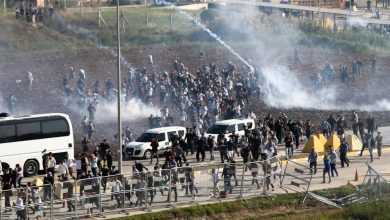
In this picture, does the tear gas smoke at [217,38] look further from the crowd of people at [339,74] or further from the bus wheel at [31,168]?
the bus wheel at [31,168]

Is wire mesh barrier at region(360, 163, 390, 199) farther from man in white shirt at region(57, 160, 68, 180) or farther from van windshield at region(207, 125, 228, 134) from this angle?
man in white shirt at region(57, 160, 68, 180)

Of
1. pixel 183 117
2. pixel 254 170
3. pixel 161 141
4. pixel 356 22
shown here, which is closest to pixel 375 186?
pixel 254 170

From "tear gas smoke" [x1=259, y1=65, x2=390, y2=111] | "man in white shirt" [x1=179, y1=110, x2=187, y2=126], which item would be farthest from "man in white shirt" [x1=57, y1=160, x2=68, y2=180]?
"tear gas smoke" [x1=259, y1=65, x2=390, y2=111]

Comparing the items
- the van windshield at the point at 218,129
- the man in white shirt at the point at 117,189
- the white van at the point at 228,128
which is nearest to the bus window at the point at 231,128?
the white van at the point at 228,128

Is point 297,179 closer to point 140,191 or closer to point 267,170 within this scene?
point 267,170

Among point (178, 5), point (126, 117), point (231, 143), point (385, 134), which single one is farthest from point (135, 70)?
point (178, 5)

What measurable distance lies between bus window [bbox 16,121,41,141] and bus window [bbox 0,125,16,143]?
224 millimetres

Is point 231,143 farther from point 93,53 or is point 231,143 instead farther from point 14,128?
point 93,53

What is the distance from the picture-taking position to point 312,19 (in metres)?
92.8

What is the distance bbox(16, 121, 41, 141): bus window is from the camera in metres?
41.9

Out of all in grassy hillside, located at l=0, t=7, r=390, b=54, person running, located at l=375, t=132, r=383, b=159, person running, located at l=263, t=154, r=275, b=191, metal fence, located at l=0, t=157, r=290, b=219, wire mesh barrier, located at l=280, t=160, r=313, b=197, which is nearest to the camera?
metal fence, located at l=0, t=157, r=290, b=219

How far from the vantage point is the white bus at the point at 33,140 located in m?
41.5

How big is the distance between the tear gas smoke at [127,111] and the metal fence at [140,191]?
15770 mm

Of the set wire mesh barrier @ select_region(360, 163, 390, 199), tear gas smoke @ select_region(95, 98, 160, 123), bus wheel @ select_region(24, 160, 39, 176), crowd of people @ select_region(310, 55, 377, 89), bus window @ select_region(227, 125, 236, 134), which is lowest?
wire mesh barrier @ select_region(360, 163, 390, 199)
